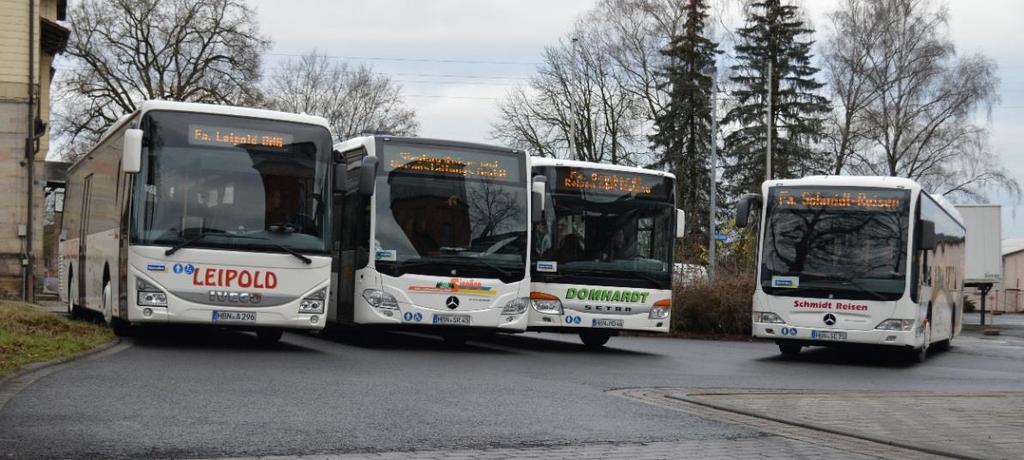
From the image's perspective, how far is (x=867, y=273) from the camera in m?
20.8

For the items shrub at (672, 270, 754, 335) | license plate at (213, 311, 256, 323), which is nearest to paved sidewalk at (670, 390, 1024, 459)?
license plate at (213, 311, 256, 323)

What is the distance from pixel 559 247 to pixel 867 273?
4.77 meters

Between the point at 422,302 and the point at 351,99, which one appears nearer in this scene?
the point at 422,302

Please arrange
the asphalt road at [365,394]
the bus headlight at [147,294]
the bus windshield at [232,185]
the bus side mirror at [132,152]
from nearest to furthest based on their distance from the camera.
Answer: the asphalt road at [365,394]
the bus side mirror at [132,152]
the bus headlight at [147,294]
the bus windshield at [232,185]

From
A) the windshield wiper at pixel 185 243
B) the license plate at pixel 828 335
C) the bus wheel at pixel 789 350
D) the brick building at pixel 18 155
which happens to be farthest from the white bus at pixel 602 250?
the brick building at pixel 18 155

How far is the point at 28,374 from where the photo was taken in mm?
12773

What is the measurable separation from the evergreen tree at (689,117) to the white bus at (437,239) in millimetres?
38779

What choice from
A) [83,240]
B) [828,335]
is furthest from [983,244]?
[83,240]

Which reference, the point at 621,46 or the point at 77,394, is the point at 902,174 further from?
the point at 77,394

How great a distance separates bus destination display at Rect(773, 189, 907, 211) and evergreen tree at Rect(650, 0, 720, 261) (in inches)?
1410

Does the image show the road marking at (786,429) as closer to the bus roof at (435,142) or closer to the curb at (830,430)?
the curb at (830,430)

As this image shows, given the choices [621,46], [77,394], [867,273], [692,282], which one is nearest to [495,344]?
[867,273]

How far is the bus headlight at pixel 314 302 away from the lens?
1723 centimetres

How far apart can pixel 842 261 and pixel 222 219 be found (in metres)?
9.71
